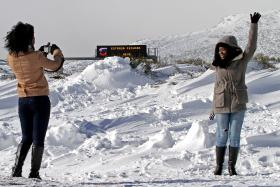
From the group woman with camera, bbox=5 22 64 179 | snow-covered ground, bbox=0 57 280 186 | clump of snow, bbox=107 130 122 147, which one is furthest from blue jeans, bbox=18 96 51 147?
clump of snow, bbox=107 130 122 147

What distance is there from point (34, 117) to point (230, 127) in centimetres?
214

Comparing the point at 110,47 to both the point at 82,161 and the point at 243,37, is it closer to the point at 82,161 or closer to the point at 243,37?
the point at 82,161

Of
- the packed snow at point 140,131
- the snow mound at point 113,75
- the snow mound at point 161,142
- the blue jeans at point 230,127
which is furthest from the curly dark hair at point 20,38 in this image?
the snow mound at point 113,75

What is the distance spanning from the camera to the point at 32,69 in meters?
5.64

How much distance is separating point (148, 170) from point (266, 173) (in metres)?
1.44

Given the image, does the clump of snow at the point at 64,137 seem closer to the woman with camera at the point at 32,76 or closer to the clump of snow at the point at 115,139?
the clump of snow at the point at 115,139

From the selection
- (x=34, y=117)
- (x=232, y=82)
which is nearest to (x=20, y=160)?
(x=34, y=117)

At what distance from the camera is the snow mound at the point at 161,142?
8.04 meters

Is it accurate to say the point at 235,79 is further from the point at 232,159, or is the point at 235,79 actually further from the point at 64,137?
the point at 64,137

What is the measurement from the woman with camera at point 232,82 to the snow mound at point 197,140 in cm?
164

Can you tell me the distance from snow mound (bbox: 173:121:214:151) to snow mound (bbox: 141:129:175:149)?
124 mm

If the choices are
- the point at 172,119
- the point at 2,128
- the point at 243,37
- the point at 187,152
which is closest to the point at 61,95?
the point at 2,128

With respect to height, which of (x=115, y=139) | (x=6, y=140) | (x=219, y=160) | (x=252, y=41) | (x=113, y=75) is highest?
(x=252, y=41)

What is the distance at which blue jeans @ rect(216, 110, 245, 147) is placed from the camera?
6.05 m
